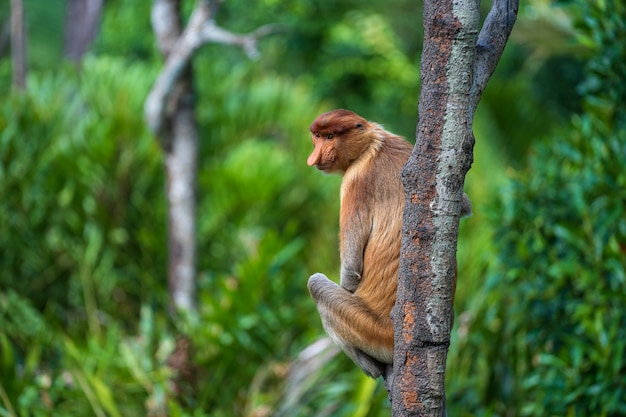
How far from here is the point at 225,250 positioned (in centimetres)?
600

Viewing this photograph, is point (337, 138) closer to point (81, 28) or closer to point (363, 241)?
point (363, 241)

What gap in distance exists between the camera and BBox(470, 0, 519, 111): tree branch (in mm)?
1864

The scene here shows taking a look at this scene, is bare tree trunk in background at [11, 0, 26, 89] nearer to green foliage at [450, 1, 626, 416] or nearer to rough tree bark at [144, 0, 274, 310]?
rough tree bark at [144, 0, 274, 310]

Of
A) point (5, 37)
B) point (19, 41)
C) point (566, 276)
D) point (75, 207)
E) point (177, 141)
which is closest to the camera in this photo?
point (566, 276)

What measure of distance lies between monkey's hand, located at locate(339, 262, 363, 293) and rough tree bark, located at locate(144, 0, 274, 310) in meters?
2.49

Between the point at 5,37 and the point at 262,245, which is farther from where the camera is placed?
the point at 5,37

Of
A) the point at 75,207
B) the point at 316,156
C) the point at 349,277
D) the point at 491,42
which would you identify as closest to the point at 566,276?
the point at 349,277

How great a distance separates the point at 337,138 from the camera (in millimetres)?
2490

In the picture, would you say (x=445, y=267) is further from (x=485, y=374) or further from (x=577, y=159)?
(x=485, y=374)

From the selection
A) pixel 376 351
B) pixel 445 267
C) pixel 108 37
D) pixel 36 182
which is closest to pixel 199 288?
pixel 36 182

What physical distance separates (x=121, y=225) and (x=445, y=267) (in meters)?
4.15

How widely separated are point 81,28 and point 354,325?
28.5 ft

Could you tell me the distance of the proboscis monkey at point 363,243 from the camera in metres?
2.40

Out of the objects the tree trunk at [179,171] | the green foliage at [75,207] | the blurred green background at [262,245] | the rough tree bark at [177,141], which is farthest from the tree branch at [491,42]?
the green foliage at [75,207]
